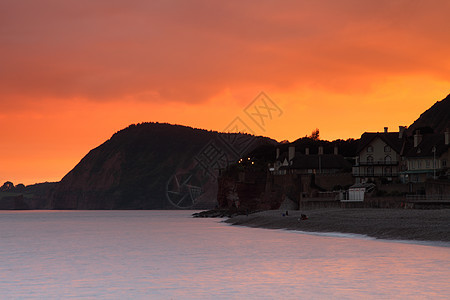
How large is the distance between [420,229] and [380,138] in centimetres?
6808

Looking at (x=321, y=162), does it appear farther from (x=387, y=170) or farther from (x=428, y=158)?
(x=428, y=158)

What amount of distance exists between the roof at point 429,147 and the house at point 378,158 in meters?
11.5

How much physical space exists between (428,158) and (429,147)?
2027 mm

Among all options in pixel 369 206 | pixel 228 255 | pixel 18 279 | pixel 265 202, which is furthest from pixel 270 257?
pixel 265 202

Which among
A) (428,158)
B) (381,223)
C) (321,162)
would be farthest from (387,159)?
(381,223)

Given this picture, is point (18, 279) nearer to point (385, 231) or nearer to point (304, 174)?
point (385, 231)

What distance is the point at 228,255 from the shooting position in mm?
47094

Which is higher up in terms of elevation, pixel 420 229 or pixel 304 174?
pixel 304 174

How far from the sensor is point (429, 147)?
103562 mm

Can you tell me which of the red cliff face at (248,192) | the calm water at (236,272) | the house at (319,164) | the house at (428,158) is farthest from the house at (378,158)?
the calm water at (236,272)

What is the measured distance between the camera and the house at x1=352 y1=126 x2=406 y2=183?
119562 mm

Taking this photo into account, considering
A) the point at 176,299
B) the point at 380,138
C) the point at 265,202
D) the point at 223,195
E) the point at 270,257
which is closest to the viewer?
the point at 176,299

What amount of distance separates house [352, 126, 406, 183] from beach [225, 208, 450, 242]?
32.0 meters

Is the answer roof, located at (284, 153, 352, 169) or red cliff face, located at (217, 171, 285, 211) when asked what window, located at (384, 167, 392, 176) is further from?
red cliff face, located at (217, 171, 285, 211)
